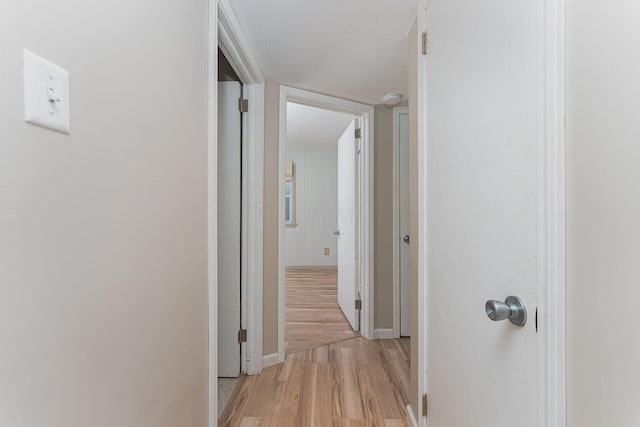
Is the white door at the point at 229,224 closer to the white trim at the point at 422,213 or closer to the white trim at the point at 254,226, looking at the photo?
the white trim at the point at 254,226

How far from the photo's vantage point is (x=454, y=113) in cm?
110

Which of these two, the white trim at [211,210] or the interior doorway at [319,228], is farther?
the interior doorway at [319,228]

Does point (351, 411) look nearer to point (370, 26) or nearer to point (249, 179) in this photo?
point (249, 179)

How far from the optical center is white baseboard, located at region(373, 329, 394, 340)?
280 centimetres

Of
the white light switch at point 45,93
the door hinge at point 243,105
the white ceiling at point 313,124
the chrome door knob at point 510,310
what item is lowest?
the chrome door knob at point 510,310

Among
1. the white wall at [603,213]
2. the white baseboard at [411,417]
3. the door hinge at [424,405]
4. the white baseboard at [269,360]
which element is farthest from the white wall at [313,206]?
the white wall at [603,213]

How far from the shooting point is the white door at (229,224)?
2.12 meters

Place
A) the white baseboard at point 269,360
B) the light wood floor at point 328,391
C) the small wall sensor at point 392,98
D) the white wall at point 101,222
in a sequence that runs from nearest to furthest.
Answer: the white wall at point 101,222 → the light wood floor at point 328,391 → the white baseboard at point 269,360 → the small wall sensor at point 392,98

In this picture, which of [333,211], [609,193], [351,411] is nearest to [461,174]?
[609,193]

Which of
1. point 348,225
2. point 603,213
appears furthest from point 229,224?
point 603,213

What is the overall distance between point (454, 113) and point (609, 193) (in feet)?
2.14

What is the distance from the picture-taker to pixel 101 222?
0.66 meters

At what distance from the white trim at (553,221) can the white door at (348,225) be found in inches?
88.7

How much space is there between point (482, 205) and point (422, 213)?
0.52 metres
